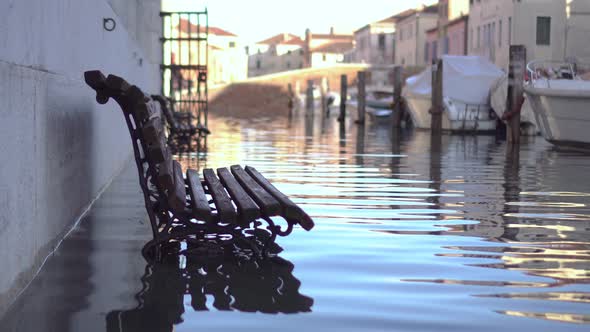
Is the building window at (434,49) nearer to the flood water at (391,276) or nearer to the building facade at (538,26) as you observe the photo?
Result: the building facade at (538,26)

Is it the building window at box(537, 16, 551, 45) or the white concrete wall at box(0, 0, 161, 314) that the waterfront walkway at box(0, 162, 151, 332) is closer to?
the white concrete wall at box(0, 0, 161, 314)

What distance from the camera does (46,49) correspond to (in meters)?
5.51

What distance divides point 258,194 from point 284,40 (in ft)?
478

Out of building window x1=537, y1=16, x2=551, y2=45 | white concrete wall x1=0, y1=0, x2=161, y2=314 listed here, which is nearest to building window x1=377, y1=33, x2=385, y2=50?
building window x1=537, y1=16, x2=551, y2=45

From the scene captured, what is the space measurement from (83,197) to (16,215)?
10.2 feet

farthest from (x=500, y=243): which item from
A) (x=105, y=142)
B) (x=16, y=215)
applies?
(x=105, y=142)

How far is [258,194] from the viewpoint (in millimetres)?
6375

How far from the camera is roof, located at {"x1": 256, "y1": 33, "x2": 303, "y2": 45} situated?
147 meters

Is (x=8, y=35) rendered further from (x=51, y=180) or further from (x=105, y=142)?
(x=105, y=142)

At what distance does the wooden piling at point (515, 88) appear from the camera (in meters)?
21.6

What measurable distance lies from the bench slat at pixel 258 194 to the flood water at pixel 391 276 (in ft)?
1.06

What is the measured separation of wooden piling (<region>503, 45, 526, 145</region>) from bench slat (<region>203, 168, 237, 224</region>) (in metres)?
15.0

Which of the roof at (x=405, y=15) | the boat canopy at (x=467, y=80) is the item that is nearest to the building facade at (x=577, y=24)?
the boat canopy at (x=467, y=80)

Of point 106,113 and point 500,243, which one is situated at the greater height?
point 106,113
